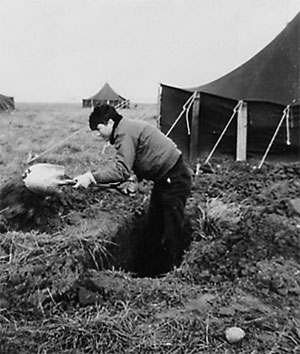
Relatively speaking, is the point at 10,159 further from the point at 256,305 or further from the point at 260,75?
the point at 260,75

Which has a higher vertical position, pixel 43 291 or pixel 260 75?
pixel 260 75

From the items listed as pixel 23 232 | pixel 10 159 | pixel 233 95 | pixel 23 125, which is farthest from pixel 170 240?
pixel 233 95

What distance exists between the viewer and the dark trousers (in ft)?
11.2

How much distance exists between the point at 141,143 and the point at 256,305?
1.23 metres

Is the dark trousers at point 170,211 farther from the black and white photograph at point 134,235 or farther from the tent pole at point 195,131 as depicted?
the tent pole at point 195,131

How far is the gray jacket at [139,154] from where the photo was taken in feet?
9.80

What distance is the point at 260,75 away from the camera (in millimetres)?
8484

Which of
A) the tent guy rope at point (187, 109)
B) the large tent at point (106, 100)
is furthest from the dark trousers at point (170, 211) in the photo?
the tent guy rope at point (187, 109)

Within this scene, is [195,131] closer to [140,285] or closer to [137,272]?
[137,272]

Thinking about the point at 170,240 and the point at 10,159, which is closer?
the point at 170,240

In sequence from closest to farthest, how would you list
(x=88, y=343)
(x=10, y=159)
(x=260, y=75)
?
(x=88, y=343) < (x=10, y=159) < (x=260, y=75)

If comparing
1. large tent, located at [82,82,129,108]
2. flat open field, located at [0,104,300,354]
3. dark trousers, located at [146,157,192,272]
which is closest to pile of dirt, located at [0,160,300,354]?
flat open field, located at [0,104,300,354]

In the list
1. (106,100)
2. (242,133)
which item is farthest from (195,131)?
(106,100)

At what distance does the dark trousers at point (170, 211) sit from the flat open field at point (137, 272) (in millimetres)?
129
